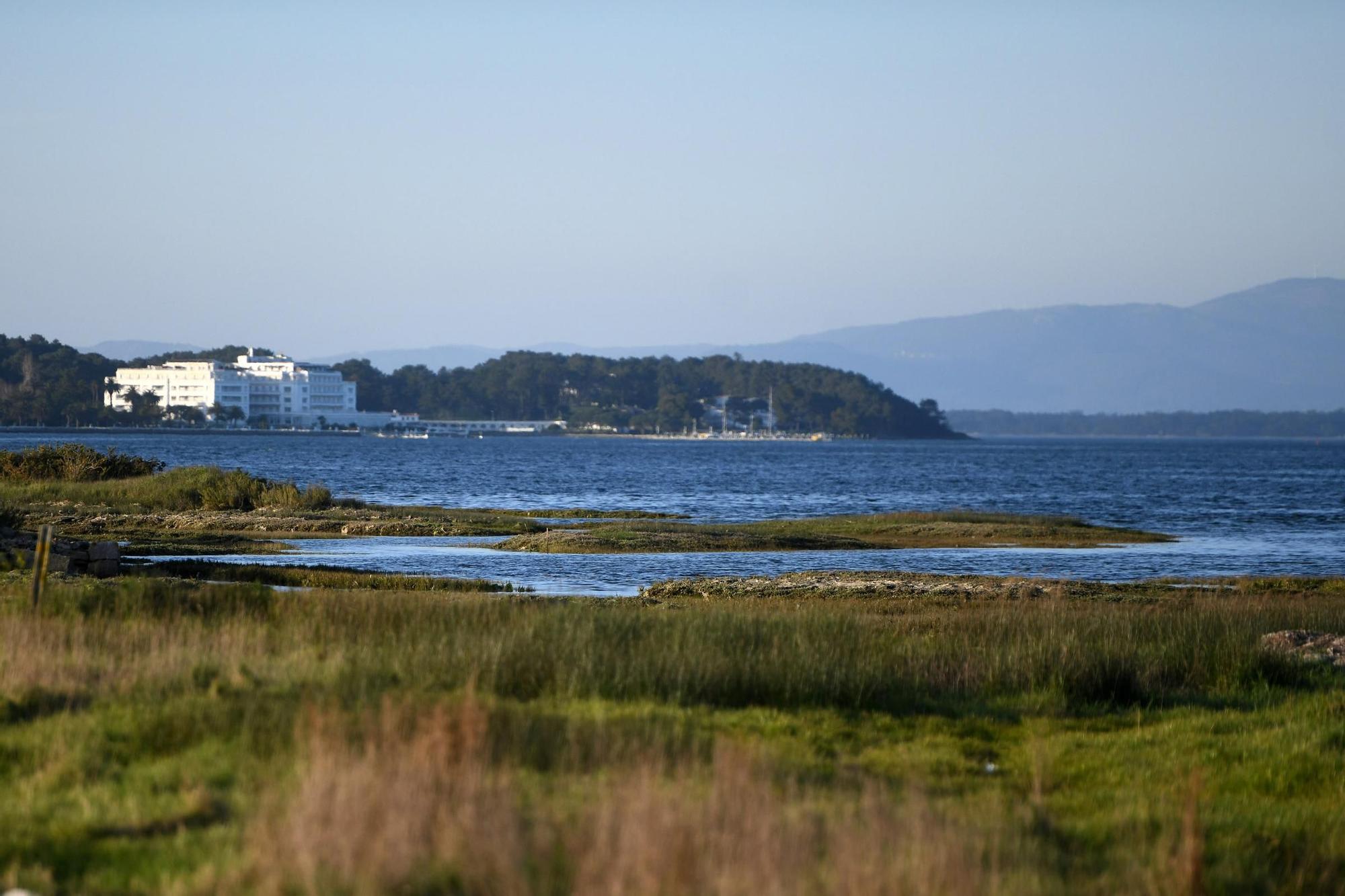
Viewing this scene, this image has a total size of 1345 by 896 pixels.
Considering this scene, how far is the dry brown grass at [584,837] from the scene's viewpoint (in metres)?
7.05

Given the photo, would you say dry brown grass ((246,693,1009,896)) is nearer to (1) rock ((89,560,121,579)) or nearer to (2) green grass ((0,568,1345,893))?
(2) green grass ((0,568,1345,893))

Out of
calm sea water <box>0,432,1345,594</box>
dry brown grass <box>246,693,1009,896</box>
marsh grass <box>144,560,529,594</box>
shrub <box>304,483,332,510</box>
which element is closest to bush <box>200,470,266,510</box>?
shrub <box>304,483,332,510</box>

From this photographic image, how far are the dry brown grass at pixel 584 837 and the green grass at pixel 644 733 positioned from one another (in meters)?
0.04

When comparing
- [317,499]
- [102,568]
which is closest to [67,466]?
[317,499]

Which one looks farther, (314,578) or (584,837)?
(314,578)

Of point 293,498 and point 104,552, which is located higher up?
point 104,552

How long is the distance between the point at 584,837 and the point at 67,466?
52.5m

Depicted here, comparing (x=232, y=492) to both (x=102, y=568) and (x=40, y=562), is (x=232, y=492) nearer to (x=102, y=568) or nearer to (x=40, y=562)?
(x=102, y=568)

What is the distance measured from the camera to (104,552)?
78.0 ft

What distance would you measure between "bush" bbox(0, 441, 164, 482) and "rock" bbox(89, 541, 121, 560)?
30.9 m

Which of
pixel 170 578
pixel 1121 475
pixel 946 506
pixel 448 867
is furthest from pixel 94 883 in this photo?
pixel 1121 475

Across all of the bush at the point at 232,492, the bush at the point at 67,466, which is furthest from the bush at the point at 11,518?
the bush at the point at 67,466

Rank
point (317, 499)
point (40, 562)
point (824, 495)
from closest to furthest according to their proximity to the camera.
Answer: point (40, 562), point (317, 499), point (824, 495)

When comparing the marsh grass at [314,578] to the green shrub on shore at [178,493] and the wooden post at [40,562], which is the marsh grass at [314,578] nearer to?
the wooden post at [40,562]
